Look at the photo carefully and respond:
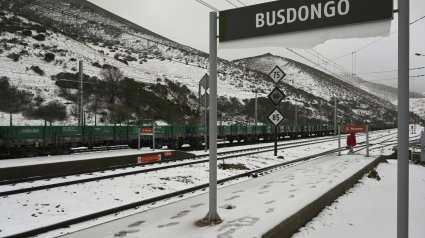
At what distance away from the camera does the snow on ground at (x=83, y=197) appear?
6.26 meters

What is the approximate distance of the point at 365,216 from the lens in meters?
5.91

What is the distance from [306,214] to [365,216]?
1280mm

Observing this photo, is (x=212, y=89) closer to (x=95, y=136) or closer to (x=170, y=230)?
(x=170, y=230)

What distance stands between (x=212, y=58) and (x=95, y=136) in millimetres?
17628

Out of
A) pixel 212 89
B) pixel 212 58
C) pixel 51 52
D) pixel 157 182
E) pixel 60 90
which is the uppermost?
pixel 51 52

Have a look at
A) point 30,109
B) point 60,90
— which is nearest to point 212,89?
point 30,109

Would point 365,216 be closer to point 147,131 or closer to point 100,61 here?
point 147,131

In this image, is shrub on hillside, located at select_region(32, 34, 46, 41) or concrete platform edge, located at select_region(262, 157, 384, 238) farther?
shrub on hillside, located at select_region(32, 34, 46, 41)

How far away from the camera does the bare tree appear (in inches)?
1734

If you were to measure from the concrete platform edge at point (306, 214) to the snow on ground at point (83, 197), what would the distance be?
11.5ft

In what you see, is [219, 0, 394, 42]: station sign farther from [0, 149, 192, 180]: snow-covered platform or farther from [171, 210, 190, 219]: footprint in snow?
[0, 149, 192, 180]: snow-covered platform

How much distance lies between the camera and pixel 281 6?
3.92 meters

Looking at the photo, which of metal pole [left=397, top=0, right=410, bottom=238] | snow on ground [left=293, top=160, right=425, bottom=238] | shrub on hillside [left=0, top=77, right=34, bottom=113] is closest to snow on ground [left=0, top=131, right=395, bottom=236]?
snow on ground [left=293, top=160, right=425, bottom=238]

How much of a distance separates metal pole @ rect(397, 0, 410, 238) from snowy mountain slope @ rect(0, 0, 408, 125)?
20.3 meters
